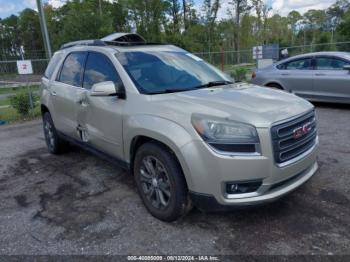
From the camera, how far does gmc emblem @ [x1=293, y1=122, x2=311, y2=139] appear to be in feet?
9.70

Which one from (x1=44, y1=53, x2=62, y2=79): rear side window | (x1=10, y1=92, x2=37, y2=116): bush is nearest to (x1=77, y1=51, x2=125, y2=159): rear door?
(x1=44, y1=53, x2=62, y2=79): rear side window

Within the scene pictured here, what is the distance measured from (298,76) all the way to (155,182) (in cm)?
673

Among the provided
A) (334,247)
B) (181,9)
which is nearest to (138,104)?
(334,247)

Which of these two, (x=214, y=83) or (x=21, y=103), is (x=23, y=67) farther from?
(x=214, y=83)

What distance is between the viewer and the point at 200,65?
170 inches

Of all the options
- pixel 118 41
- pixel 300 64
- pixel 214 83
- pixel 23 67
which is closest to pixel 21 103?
pixel 23 67

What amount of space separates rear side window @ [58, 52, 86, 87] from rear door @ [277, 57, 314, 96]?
20.2 feet

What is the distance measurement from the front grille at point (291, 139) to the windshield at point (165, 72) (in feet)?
3.89

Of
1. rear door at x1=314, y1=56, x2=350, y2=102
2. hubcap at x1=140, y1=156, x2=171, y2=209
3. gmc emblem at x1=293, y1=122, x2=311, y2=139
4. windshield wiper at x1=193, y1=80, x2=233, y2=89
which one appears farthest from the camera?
rear door at x1=314, y1=56, x2=350, y2=102

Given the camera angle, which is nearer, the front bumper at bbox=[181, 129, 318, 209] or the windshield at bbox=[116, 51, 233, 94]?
the front bumper at bbox=[181, 129, 318, 209]

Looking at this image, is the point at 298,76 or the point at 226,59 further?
the point at 226,59

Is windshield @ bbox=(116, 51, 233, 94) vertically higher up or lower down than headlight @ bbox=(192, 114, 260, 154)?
higher up

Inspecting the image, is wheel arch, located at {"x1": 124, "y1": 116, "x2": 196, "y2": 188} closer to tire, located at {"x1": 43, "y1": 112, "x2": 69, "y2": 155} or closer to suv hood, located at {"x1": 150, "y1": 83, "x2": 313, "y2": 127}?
suv hood, located at {"x1": 150, "y1": 83, "x2": 313, "y2": 127}

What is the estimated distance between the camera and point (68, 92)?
4605mm
